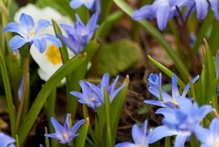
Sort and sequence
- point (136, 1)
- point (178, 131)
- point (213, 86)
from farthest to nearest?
1. point (136, 1)
2. point (213, 86)
3. point (178, 131)

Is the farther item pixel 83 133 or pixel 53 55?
pixel 53 55

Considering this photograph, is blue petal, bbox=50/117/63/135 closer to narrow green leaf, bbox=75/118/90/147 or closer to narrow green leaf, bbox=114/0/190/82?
narrow green leaf, bbox=75/118/90/147

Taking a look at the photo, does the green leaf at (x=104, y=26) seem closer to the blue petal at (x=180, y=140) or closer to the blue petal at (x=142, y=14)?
the blue petal at (x=142, y=14)

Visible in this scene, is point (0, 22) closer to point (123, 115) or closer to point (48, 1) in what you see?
point (48, 1)

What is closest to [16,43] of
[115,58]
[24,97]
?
[24,97]

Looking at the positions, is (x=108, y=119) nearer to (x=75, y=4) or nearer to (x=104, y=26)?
(x=75, y=4)

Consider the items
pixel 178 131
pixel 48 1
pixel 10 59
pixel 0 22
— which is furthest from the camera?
pixel 48 1

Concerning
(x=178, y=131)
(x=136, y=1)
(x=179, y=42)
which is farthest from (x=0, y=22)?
(x=136, y=1)

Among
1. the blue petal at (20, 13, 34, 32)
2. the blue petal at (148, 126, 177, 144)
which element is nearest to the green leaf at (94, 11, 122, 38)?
the blue petal at (20, 13, 34, 32)
